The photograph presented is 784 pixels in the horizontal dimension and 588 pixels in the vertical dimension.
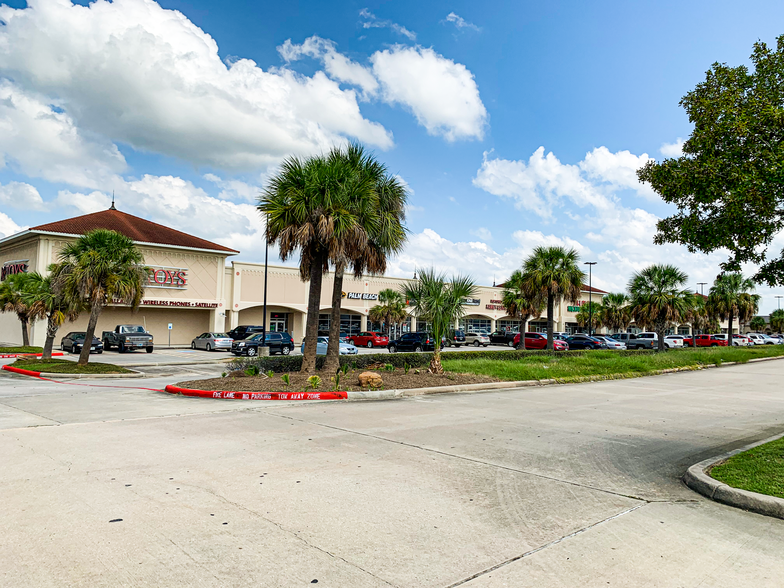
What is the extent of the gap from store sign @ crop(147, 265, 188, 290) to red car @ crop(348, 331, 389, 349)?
1458cm

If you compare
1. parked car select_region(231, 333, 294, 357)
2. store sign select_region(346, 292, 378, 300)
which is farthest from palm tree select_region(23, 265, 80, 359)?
store sign select_region(346, 292, 378, 300)

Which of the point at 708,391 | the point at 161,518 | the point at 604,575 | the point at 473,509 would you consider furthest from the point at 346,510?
the point at 708,391

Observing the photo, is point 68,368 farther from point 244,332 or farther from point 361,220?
point 244,332

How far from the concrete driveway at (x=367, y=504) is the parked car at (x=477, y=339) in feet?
141

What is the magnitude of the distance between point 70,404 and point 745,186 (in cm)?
1350

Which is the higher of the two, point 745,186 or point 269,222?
point 269,222

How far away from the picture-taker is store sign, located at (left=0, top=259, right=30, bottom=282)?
1633 inches

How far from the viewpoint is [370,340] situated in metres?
49.8

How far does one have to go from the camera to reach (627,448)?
8.60 meters

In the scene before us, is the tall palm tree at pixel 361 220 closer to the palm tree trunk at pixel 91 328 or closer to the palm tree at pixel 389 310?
the palm tree trunk at pixel 91 328

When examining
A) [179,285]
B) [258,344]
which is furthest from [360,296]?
[258,344]

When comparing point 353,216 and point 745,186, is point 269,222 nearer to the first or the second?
point 353,216

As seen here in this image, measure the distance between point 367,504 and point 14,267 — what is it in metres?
47.3

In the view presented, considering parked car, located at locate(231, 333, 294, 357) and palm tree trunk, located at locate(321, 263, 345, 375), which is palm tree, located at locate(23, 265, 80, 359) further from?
palm tree trunk, located at locate(321, 263, 345, 375)
